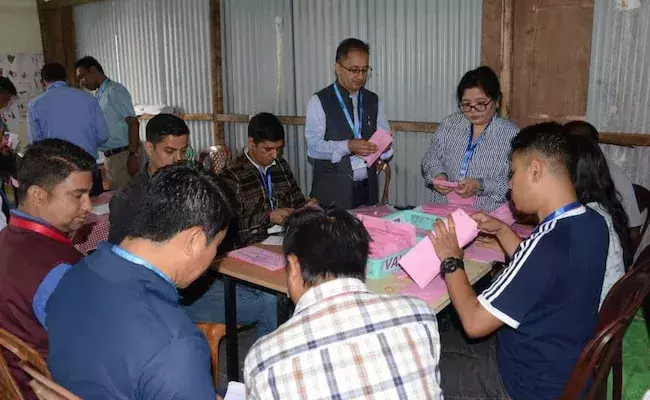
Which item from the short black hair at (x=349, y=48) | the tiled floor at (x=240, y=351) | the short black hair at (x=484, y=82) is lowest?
the tiled floor at (x=240, y=351)

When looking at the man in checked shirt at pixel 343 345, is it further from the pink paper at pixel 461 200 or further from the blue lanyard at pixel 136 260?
the pink paper at pixel 461 200

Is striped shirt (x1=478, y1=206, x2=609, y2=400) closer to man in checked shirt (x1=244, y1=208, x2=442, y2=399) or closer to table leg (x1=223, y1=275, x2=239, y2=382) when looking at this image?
man in checked shirt (x1=244, y1=208, x2=442, y2=399)

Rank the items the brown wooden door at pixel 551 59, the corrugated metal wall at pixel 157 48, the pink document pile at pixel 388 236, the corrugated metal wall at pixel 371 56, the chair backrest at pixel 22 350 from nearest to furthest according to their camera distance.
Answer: the chair backrest at pixel 22 350
the pink document pile at pixel 388 236
the brown wooden door at pixel 551 59
the corrugated metal wall at pixel 371 56
the corrugated metal wall at pixel 157 48

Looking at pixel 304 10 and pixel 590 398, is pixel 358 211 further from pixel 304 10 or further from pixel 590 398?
pixel 304 10

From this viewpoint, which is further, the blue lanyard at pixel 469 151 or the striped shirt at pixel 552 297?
the blue lanyard at pixel 469 151

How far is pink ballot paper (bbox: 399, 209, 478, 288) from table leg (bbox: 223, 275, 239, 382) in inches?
31.4

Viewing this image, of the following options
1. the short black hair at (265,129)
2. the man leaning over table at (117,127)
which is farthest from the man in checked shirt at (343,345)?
the man leaning over table at (117,127)

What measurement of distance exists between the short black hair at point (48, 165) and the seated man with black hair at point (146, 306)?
89 centimetres

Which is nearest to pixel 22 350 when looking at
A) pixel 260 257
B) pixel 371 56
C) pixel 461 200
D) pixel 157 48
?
pixel 260 257

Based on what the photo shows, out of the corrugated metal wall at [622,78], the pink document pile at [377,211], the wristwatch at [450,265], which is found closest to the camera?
the wristwatch at [450,265]

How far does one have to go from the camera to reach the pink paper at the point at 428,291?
2008mm

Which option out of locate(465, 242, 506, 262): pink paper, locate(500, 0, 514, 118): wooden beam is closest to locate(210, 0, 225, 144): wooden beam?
locate(500, 0, 514, 118): wooden beam

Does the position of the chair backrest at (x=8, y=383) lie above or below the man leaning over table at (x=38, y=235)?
below

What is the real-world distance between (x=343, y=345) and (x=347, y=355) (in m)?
0.02
